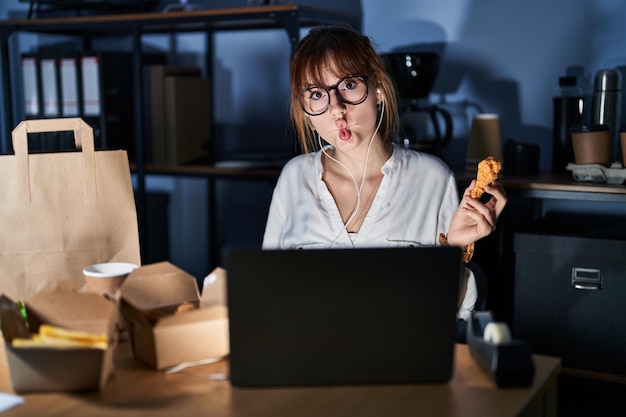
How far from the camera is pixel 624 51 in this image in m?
2.64

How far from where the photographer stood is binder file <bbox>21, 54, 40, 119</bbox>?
3.14 meters

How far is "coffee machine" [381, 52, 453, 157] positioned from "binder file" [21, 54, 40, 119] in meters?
1.38

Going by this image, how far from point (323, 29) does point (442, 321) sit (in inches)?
38.5

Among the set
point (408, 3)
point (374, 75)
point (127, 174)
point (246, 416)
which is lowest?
point (246, 416)

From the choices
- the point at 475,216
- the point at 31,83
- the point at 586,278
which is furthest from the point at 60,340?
the point at 31,83

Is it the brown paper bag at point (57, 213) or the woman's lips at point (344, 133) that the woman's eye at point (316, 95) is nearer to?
the woman's lips at point (344, 133)

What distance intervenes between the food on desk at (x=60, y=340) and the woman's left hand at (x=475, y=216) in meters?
0.80

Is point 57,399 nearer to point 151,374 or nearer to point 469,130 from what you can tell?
point 151,374

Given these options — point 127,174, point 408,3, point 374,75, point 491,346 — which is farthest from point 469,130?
point 491,346

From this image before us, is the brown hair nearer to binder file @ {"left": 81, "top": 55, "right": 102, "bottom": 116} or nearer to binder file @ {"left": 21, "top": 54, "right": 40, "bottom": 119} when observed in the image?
binder file @ {"left": 81, "top": 55, "right": 102, "bottom": 116}

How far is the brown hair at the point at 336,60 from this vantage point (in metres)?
1.84

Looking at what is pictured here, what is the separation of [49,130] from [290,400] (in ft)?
2.42

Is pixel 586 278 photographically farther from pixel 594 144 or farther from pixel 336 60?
pixel 336 60

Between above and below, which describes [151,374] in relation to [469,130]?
below
